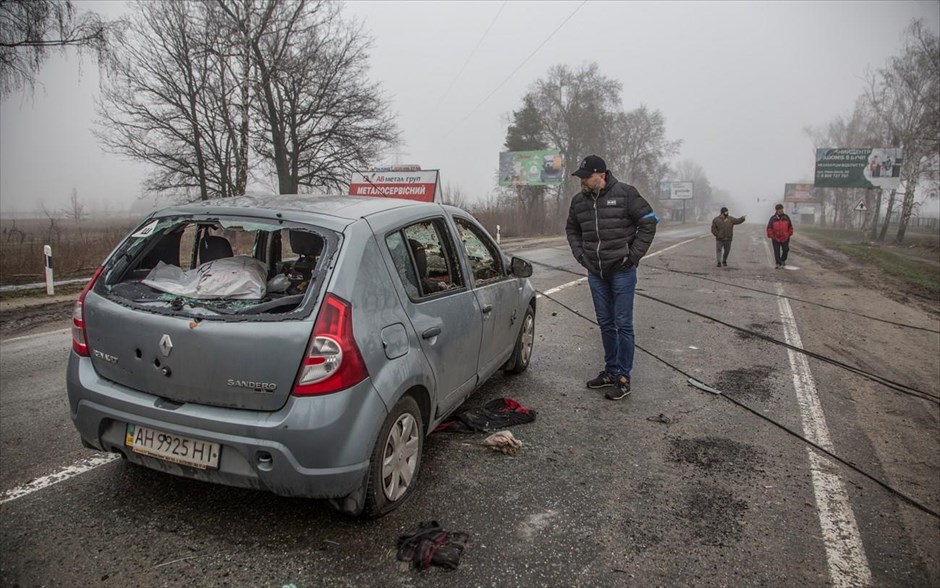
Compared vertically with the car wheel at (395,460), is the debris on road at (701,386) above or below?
below

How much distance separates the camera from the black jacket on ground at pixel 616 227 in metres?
5.00

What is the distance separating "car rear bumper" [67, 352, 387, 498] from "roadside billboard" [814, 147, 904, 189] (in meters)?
44.0

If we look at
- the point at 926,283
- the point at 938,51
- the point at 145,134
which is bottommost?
the point at 926,283

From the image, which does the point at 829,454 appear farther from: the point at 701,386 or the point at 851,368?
the point at 851,368

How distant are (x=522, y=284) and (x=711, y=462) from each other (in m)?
2.21

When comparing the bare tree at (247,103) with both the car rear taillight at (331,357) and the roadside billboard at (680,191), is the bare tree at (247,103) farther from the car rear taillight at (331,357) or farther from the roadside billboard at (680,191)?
the roadside billboard at (680,191)

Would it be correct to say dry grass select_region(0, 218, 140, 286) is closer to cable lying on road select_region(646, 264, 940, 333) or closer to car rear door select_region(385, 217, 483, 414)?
car rear door select_region(385, 217, 483, 414)

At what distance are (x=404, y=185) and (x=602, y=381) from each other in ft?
67.9

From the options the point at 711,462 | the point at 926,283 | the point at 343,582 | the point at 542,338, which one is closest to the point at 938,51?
the point at 926,283

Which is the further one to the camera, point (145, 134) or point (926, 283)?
point (145, 134)

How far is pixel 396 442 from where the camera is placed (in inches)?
118

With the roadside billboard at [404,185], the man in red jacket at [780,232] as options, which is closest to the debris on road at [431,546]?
the man in red jacket at [780,232]

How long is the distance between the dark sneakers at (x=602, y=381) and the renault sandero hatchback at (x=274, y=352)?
2.03 m

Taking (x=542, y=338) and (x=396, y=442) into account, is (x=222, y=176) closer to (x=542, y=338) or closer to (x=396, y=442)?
(x=542, y=338)
